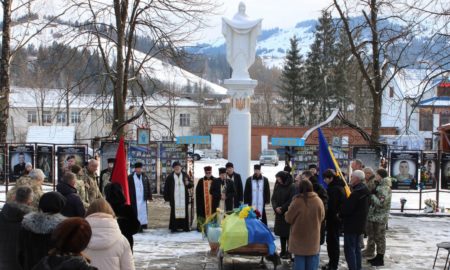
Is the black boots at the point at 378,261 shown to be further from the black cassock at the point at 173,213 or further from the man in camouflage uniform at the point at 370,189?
the black cassock at the point at 173,213

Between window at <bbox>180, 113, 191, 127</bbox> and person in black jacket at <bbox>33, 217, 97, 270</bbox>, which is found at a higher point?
window at <bbox>180, 113, 191, 127</bbox>

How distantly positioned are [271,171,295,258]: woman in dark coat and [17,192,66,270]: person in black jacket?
17.7ft

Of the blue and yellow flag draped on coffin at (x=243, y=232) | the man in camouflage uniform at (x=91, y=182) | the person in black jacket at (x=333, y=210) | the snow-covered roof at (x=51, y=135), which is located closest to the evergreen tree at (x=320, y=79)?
the snow-covered roof at (x=51, y=135)

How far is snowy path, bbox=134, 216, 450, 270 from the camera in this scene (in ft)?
34.6

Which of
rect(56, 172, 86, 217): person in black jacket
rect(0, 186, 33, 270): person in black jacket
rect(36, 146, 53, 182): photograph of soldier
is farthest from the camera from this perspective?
rect(36, 146, 53, 182): photograph of soldier

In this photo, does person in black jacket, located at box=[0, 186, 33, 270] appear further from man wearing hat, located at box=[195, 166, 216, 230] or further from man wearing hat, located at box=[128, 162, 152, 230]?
man wearing hat, located at box=[195, 166, 216, 230]

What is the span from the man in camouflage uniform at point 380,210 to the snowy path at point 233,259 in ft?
0.96

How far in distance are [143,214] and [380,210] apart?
559 centimetres

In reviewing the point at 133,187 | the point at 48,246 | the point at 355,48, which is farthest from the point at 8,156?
the point at 48,246

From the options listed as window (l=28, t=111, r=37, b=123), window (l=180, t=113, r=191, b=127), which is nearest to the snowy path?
window (l=180, t=113, r=191, b=127)

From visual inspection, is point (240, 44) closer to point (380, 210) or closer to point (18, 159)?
point (380, 210)

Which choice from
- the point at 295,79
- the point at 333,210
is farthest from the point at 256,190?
the point at 295,79

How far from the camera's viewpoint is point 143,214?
13.9 metres

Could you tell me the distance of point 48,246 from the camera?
5906mm
